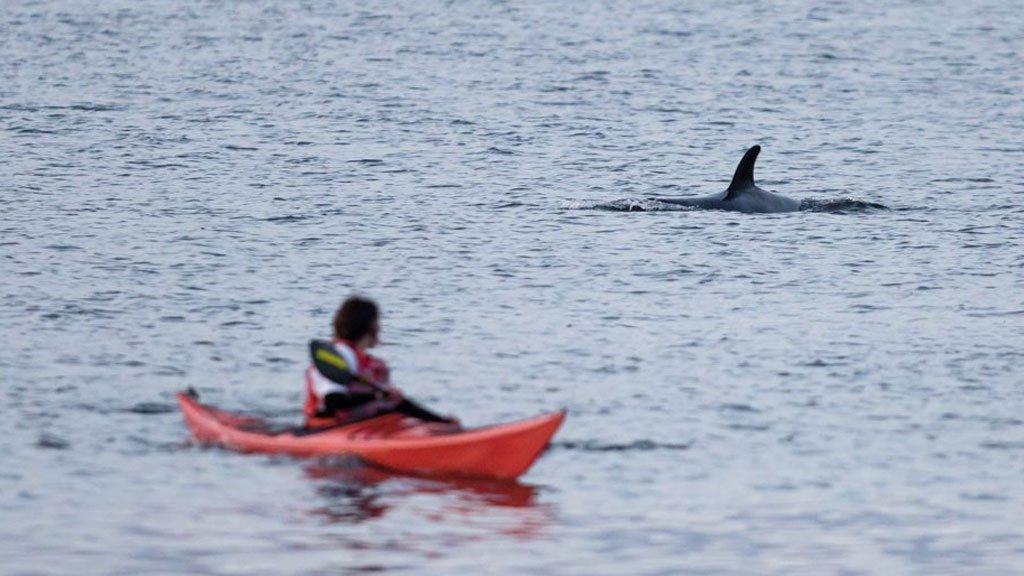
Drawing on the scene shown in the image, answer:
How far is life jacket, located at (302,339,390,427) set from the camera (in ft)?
49.6

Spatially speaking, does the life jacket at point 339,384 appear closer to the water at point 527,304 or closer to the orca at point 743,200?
the water at point 527,304

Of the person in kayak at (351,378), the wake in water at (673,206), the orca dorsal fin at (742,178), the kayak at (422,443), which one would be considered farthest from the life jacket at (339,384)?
the wake in water at (673,206)

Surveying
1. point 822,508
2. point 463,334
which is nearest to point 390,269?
point 463,334

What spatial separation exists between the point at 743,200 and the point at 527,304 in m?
8.23

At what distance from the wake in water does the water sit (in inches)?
15.1

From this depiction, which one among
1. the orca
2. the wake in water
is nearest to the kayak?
the orca

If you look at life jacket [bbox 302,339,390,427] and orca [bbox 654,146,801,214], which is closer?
life jacket [bbox 302,339,390,427]

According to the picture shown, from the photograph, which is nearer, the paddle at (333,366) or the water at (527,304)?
the water at (527,304)

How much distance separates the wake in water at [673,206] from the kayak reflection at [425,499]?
15688mm

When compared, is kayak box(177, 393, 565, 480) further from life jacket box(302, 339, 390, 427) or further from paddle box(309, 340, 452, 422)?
paddle box(309, 340, 452, 422)

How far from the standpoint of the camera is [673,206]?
30328 mm

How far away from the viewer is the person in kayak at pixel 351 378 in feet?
49.3

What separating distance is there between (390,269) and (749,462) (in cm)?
990

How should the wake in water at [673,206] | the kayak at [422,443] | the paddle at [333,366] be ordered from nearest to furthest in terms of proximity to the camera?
the kayak at [422,443]
the paddle at [333,366]
the wake in water at [673,206]
